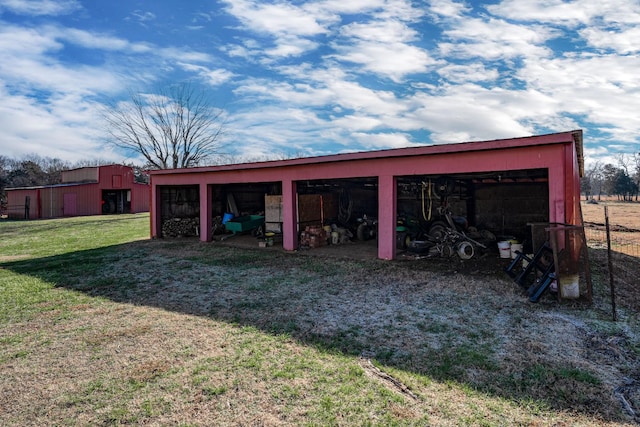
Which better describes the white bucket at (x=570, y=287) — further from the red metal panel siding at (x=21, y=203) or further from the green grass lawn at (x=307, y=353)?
the red metal panel siding at (x=21, y=203)

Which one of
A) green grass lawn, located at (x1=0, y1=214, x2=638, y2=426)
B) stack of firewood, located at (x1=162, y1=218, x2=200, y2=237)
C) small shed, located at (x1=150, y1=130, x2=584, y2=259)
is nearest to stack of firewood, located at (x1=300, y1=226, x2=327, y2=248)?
small shed, located at (x1=150, y1=130, x2=584, y2=259)

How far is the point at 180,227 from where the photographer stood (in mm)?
13336

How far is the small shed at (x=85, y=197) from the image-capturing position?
86.5 feet

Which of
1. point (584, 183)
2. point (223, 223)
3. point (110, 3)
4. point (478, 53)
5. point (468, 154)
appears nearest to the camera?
point (468, 154)

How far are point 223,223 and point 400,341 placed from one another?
10.3m

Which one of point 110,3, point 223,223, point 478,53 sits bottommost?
point 223,223

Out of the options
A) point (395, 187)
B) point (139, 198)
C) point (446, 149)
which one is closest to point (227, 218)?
point (395, 187)

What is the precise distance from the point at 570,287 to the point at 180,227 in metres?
12.4

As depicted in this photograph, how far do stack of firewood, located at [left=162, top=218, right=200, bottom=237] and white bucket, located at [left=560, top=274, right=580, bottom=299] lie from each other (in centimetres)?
1199

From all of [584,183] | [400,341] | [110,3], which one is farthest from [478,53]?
[584,183]

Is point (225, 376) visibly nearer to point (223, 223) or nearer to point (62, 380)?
point (62, 380)

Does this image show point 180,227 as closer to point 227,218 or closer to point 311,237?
point 227,218

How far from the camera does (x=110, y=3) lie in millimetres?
8789

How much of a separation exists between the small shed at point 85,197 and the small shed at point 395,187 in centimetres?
1851
